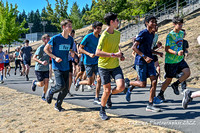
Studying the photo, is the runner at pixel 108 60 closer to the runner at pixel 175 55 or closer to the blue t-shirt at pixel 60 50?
the blue t-shirt at pixel 60 50

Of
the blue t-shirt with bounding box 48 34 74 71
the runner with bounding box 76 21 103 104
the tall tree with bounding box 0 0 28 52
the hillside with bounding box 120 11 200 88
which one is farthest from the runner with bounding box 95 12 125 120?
the tall tree with bounding box 0 0 28 52

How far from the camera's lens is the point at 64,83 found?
5.49 metres

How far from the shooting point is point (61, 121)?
475 centimetres

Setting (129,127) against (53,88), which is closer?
(129,127)

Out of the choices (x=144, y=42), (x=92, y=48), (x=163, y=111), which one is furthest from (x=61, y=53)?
(x=163, y=111)

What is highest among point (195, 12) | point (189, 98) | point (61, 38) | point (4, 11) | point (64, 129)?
point (4, 11)

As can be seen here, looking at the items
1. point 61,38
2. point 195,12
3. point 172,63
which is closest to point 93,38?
point 61,38

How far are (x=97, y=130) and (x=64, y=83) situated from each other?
1.76 meters

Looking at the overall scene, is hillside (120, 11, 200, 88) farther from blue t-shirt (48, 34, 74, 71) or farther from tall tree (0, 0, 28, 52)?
tall tree (0, 0, 28, 52)

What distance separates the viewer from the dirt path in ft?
13.5

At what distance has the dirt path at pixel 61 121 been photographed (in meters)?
4.13

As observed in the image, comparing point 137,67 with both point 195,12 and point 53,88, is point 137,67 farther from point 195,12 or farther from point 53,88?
point 195,12

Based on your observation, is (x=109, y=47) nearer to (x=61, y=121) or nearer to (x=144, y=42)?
(x=144, y=42)

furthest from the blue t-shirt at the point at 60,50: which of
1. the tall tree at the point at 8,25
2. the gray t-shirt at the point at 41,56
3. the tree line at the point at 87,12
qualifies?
the tall tree at the point at 8,25
